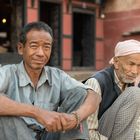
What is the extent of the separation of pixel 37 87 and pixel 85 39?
30.6 feet

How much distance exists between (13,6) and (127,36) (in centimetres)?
348

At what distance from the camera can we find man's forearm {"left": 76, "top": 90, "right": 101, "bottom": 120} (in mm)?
2357

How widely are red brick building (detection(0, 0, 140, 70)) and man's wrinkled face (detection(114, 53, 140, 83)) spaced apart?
6.71 m

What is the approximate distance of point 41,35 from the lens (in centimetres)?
245

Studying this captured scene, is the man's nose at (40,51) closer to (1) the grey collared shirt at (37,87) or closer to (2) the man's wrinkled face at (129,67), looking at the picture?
(1) the grey collared shirt at (37,87)

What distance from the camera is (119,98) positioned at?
9.00ft

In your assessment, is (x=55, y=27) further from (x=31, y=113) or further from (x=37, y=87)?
(x=31, y=113)

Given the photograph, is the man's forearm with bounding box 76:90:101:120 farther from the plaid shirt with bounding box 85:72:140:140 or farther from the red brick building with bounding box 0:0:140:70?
the red brick building with bounding box 0:0:140:70

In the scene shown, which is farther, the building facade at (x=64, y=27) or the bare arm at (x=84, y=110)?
the building facade at (x=64, y=27)

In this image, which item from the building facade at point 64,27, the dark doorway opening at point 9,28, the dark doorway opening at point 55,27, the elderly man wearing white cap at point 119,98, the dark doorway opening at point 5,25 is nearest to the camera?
the elderly man wearing white cap at point 119,98

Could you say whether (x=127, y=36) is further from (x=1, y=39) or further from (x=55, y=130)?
(x=55, y=130)

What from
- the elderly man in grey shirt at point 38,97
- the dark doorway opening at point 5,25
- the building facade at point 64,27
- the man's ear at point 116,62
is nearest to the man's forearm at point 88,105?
the elderly man in grey shirt at point 38,97

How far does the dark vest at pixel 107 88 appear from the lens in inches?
113

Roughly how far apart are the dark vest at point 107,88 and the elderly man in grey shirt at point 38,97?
33 cm
